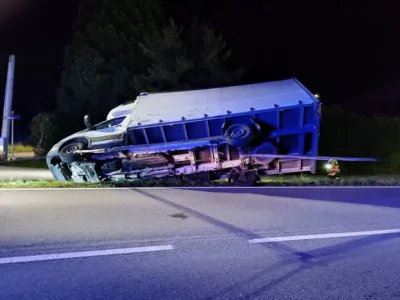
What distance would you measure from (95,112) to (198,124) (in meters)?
10.8

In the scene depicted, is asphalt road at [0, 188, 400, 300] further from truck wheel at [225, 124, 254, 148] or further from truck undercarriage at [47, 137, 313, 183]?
truck undercarriage at [47, 137, 313, 183]

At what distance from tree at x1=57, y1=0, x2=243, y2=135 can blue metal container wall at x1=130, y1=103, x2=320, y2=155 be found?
8.01 metres

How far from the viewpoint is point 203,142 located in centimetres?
1134

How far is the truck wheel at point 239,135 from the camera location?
11133 mm

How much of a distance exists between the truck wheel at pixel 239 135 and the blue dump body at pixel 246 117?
0.79 ft

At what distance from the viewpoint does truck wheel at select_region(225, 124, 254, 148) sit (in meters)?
11.1

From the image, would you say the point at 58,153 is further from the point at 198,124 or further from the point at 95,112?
the point at 95,112

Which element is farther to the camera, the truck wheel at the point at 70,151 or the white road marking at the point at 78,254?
the truck wheel at the point at 70,151

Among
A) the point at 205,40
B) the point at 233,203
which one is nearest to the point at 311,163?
the point at 233,203

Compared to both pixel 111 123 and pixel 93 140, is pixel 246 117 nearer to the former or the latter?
pixel 111 123

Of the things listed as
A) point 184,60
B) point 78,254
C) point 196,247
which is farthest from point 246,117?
point 184,60

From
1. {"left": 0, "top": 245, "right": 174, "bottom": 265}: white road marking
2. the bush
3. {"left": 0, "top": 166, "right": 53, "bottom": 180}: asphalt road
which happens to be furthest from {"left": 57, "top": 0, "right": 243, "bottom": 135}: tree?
{"left": 0, "top": 245, "right": 174, "bottom": 265}: white road marking

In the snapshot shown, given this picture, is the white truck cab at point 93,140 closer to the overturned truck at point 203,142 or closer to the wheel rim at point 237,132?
the overturned truck at point 203,142

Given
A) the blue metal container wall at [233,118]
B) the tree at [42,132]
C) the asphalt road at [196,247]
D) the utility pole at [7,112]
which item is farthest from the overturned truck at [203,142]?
the tree at [42,132]
